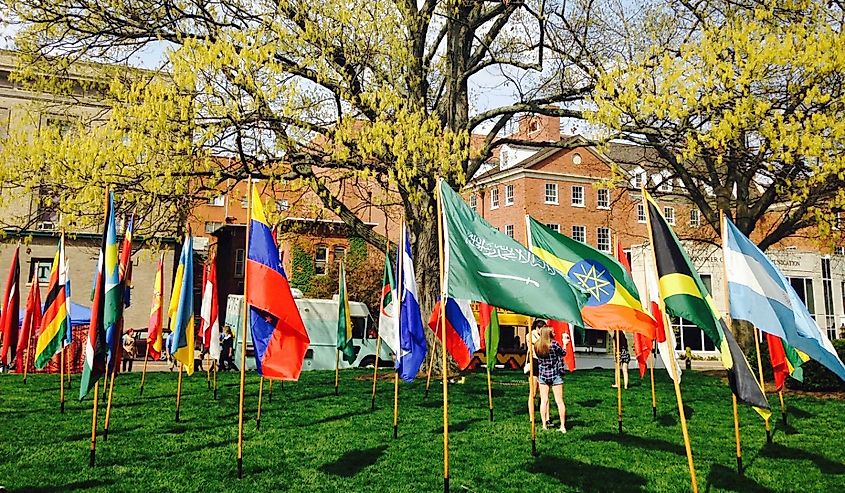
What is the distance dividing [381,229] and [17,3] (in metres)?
39.3

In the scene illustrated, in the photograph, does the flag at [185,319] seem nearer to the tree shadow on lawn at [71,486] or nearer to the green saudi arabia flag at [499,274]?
the tree shadow on lawn at [71,486]

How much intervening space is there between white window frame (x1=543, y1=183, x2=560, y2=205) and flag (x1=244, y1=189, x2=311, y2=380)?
4285 centimetres

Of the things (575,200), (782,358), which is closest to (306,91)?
(782,358)

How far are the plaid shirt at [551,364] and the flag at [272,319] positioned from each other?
4082mm

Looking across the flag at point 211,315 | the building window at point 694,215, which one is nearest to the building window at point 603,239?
the building window at point 694,215

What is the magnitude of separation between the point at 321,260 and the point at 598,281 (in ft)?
129

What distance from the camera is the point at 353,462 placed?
8.88 m

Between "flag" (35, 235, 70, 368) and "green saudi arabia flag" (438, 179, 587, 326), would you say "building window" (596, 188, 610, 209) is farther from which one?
"green saudi arabia flag" (438, 179, 587, 326)

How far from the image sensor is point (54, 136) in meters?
15.3

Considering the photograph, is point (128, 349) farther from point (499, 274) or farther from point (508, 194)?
point (508, 194)

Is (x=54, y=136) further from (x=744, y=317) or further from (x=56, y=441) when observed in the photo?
(x=744, y=317)

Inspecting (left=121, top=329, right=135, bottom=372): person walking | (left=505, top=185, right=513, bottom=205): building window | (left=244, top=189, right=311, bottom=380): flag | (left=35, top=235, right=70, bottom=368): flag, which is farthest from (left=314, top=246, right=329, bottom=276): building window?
(left=244, top=189, right=311, bottom=380): flag

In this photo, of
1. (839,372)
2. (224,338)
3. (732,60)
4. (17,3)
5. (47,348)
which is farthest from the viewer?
(224,338)

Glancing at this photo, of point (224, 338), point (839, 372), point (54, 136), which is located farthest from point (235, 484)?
point (224, 338)
